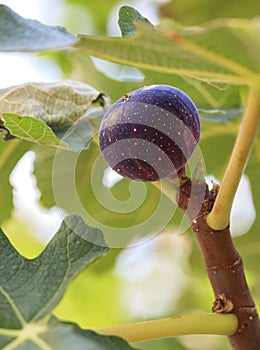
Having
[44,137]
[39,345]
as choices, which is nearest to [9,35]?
[44,137]

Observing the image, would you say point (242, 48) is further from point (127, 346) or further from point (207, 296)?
point (207, 296)

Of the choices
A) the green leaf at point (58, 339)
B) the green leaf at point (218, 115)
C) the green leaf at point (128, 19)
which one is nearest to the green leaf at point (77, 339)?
the green leaf at point (58, 339)

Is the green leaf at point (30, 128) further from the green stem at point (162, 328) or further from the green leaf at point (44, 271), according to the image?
the green stem at point (162, 328)

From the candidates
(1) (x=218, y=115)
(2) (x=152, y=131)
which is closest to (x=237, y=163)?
(2) (x=152, y=131)

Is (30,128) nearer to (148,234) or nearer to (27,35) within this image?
(27,35)

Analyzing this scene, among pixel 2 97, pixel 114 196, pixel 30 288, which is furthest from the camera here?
pixel 114 196
